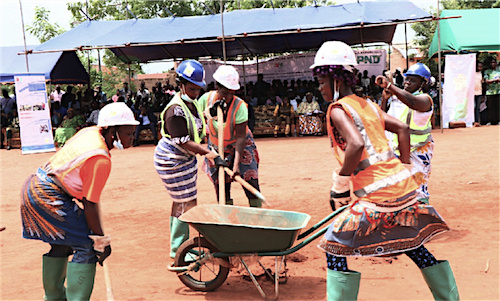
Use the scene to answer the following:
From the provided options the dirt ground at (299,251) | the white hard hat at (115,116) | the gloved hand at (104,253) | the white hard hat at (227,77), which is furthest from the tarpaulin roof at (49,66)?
the gloved hand at (104,253)

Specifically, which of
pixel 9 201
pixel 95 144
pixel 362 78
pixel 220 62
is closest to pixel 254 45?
pixel 220 62

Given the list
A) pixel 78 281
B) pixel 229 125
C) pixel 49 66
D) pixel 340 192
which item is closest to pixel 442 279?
pixel 340 192

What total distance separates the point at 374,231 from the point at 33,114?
15.0 metres

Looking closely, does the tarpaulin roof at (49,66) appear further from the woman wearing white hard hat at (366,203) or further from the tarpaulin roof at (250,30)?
the woman wearing white hard hat at (366,203)

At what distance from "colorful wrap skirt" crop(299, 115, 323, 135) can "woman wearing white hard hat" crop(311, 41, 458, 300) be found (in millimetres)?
14664

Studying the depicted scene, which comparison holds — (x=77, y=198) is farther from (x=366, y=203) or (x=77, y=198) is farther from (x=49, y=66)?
(x=49, y=66)

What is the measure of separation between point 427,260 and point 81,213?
228cm

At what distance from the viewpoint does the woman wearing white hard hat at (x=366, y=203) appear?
308 cm

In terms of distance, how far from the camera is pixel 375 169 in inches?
122

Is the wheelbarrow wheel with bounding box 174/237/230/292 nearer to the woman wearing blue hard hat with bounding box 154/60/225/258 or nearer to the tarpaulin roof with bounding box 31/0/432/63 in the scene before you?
the woman wearing blue hard hat with bounding box 154/60/225/258

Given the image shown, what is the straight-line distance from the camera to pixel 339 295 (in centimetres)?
311

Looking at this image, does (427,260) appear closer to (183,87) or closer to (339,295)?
(339,295)

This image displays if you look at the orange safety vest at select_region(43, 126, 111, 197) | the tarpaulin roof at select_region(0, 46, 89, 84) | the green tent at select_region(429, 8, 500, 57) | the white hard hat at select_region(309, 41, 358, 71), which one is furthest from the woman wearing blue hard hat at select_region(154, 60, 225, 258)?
the tarpaulin roof at select_region(0, 46, 89, 84)

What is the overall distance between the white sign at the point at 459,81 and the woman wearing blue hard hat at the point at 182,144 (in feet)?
46.5
